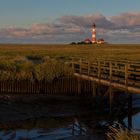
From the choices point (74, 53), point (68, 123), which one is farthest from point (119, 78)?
point (74, 53)

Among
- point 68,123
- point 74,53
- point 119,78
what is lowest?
point 68,123

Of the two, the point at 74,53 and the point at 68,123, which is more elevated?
the point at 74,53

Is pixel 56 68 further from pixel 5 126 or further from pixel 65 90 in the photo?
pixel 5 126

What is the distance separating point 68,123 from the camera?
22.8 metres

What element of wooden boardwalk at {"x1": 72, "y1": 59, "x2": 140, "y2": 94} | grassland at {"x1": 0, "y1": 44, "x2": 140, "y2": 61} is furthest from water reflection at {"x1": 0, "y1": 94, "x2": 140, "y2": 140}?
grassland at {"x1": 0, "y1": 44, "x2": 140, "y2": 61}

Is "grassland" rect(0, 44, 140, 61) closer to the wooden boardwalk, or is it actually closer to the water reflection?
the wooden boardwalk

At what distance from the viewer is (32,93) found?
2908cm

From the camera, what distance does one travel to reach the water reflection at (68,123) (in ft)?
65.2

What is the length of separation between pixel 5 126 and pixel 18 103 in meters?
5.00

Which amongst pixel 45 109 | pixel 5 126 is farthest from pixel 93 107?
pixel 5 126

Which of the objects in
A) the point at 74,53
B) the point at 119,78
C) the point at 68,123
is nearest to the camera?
the point at 68,123

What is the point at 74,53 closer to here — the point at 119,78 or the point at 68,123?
the point at 119,78

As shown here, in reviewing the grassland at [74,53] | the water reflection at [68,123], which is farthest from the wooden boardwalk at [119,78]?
the grassland at [74,53]

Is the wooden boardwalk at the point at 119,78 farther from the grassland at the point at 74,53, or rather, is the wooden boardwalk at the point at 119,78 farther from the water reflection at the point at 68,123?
the grassland at the point at 74,53
